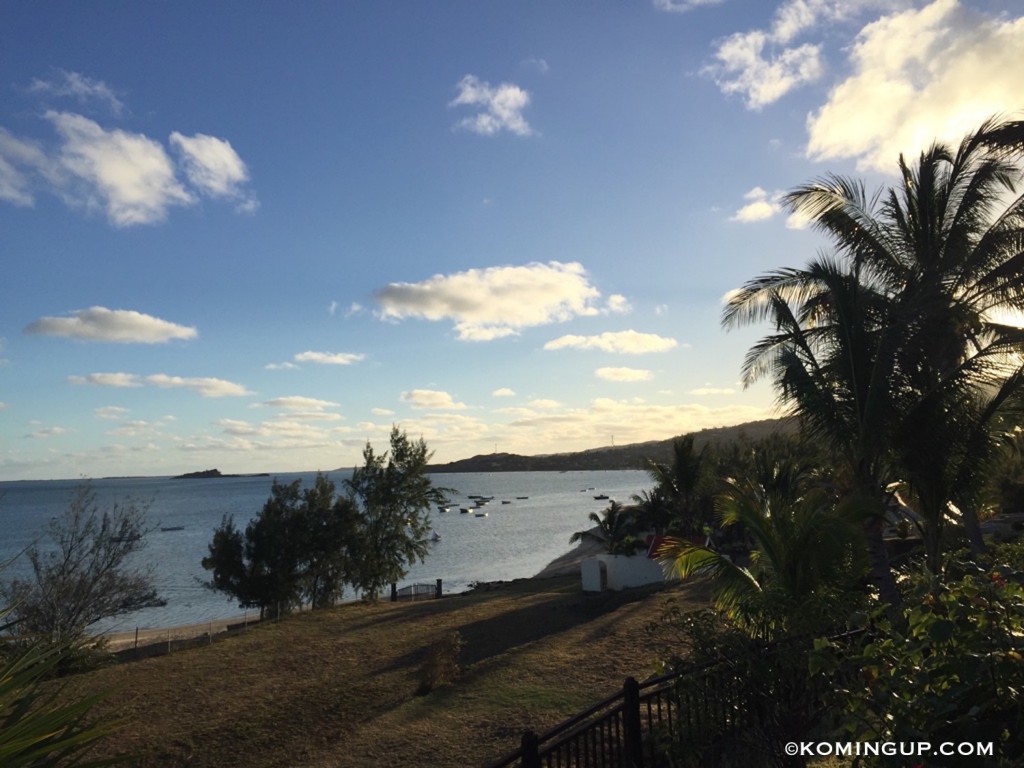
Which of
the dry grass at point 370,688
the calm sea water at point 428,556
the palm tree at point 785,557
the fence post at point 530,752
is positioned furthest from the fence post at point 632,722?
the calm sea water at point 428,556

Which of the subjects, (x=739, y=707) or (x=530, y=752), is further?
(x=739, y=707)

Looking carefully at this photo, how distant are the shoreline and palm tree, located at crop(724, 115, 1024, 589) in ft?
60.2

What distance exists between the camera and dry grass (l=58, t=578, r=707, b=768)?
411 inches

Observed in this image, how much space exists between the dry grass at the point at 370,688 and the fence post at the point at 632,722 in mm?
3131

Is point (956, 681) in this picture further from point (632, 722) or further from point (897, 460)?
point (897, 460)

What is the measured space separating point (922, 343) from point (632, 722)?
33.0ft

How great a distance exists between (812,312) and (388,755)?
43.2ft

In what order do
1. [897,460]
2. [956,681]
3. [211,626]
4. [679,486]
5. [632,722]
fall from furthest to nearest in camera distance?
[679,486] → [211,626] → [897,460] → [632,722] → [956,681]

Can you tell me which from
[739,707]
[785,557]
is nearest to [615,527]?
[785,557]

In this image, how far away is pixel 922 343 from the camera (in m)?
13.2

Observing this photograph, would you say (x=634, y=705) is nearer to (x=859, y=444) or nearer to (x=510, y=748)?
(x=510, y=748)

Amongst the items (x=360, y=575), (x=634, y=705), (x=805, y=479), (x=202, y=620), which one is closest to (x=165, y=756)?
(x=634, y=705)

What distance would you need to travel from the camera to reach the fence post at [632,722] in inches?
267

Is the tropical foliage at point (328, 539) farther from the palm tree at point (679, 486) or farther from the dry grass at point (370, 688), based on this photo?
the palm tree at point (679, 486)
